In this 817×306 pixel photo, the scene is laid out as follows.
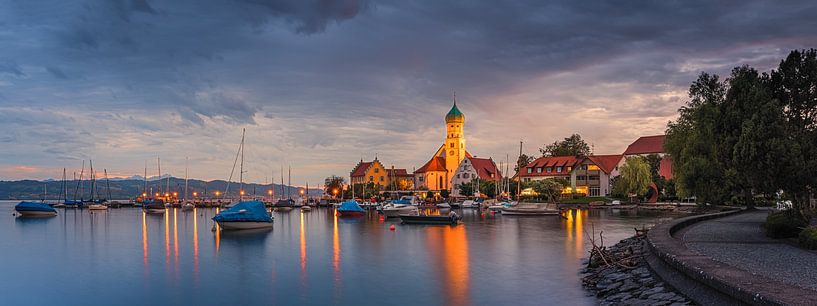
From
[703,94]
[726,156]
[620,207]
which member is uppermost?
[703,94]

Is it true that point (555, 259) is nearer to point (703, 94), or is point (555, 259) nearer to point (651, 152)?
point (703, 94)

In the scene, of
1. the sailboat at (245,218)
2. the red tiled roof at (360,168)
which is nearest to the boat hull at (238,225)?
the sailboat at (245,218)

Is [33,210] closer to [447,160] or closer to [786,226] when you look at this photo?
[447,160]

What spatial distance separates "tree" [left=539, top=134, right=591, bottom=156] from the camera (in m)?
150

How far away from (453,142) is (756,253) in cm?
14319

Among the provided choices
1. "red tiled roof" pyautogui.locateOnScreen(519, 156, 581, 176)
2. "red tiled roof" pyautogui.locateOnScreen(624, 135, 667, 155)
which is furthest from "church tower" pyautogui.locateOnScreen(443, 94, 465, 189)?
"red tiled roof" pyautogui.locateOnScreen(624, 135, 667, 155)

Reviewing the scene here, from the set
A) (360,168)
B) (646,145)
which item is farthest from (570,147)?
(360,168)

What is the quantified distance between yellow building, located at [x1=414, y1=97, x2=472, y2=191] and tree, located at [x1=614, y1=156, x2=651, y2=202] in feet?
189

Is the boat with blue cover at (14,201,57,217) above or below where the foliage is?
below

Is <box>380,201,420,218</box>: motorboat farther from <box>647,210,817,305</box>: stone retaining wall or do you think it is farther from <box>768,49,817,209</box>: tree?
<box>647,210,817,305</box>: stone retaining wall

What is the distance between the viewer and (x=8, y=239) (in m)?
62.1

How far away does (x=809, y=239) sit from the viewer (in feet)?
80.2

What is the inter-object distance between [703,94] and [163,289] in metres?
43.8

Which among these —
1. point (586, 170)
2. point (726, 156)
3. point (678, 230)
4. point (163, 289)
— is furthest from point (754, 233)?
point (586, 170)
